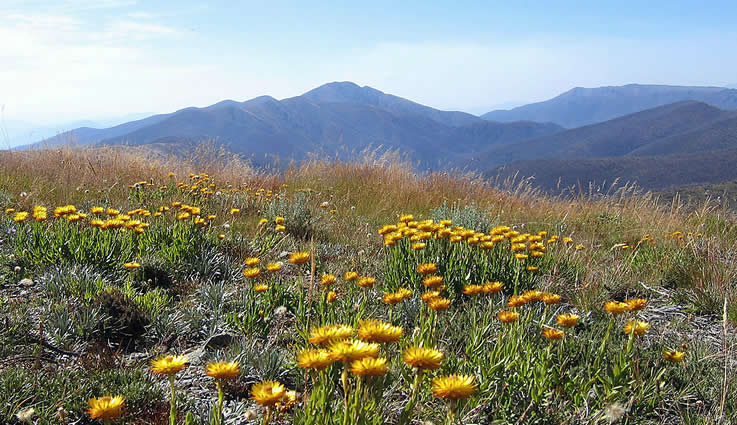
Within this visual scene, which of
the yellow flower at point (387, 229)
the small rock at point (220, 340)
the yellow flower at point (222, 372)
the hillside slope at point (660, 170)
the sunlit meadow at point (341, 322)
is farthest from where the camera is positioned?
the hillside slope at point (660, 170)

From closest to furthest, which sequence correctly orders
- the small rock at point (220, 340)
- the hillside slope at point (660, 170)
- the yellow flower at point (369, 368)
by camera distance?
the yellow flower at point (369, 368) < the small rock at point (220, 340) < the hillside slope at point (660, 170)

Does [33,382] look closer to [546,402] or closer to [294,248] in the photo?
[546,402]

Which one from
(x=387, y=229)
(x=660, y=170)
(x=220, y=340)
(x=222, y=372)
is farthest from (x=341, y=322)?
(x=660, y=170)

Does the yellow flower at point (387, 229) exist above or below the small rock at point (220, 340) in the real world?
above

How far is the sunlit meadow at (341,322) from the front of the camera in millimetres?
1596

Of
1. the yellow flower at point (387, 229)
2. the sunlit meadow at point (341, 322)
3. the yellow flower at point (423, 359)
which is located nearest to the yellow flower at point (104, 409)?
the sunlit meadow at point (341, 322)

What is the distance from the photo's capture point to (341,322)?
234 centimetres

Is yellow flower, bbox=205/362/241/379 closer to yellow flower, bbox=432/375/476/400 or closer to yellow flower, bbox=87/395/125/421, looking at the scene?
yellow flower, bbox=87/395/125/421

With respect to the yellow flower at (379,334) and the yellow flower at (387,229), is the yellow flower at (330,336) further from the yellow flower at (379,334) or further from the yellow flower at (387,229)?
the yellow flower at (387,229)

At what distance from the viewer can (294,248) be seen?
411cm

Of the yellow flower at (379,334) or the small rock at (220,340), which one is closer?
the yellow flower at (379,334)

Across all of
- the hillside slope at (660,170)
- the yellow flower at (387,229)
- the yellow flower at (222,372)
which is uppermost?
the yellow flower at (222,372)

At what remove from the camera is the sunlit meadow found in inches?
62.8

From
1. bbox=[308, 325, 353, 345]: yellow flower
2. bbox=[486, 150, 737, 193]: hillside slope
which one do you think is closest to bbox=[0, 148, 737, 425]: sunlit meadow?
bbox=[308, 325, 353, 345]: yellow flower
